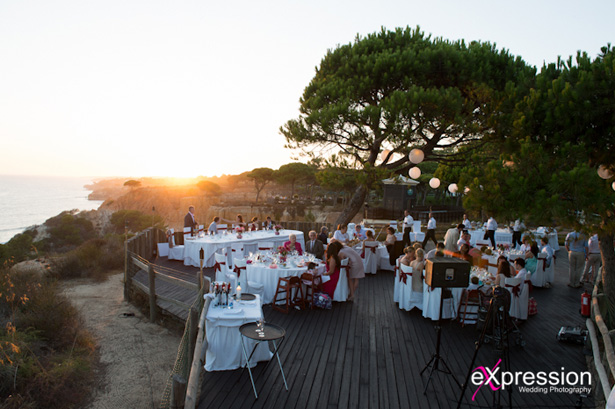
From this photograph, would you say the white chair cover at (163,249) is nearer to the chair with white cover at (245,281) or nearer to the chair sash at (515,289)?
the chair with white cover at (245,281)

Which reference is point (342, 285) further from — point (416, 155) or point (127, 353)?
point (127, 353)

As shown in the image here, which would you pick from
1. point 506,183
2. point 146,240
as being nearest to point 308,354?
point 506,183

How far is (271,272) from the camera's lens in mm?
7555

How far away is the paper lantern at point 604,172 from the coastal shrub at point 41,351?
9.56 metres

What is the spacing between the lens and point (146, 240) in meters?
12.8

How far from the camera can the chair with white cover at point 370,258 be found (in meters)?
11.0

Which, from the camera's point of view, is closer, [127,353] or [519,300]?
[519,300]

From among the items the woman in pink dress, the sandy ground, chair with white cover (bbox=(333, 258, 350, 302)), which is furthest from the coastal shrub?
chair with white cover (bbox=(333, 258, 350, 302))

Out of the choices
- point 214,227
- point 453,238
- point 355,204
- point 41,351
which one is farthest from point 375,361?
point 355,204

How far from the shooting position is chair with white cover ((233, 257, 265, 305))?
24.3ft

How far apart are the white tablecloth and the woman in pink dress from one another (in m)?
0.19

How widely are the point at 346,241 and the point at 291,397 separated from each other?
6.73 meters

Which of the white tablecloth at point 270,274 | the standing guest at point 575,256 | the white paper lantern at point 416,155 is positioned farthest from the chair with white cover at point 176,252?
the standing guest at point 575,256

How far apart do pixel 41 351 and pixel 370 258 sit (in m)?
8.62
